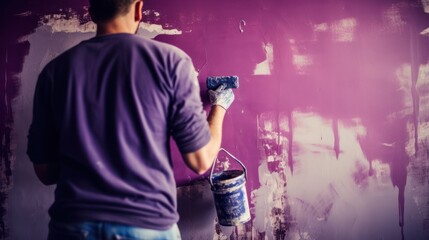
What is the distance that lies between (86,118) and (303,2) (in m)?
1.54

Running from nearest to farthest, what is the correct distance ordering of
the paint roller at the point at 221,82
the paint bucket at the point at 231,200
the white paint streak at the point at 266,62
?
the paint bucket at the point at 231,200
the paint roller at the point at 221,82
the white paint streak at the point at 266,62

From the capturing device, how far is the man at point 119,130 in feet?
3.20

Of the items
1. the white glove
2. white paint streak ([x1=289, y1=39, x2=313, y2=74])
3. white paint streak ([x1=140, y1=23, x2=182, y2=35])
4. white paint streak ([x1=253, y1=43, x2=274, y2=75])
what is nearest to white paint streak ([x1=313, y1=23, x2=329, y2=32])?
white paint streak ([x1=289, y1=39, x2=313, y2=74])

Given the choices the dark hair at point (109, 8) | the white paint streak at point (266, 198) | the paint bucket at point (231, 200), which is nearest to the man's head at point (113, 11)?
the dark hair at point (109, 8)

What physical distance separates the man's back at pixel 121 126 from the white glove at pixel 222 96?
636 millimetres

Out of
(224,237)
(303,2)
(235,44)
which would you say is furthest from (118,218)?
(303,2)

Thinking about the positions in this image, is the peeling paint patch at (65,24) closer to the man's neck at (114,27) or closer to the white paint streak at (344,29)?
the man's neck at (114,27)

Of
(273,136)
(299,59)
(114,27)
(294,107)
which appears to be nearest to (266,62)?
(299,59)

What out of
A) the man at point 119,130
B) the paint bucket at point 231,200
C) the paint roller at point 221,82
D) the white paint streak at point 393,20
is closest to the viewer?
the man at point 119,130

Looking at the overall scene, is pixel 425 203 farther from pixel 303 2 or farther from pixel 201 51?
pixel 201 51

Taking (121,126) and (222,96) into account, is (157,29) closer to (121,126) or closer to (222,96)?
(222,96)

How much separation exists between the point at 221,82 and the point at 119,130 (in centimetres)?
90

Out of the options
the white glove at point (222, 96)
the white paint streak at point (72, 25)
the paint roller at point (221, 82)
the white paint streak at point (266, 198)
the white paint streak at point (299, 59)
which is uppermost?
the white paint streak at point (72, 25)

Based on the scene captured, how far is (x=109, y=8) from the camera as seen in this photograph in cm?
111
